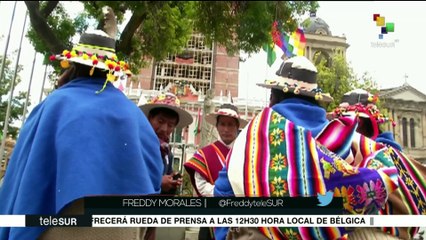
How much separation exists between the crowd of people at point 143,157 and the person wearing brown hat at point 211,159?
112cm

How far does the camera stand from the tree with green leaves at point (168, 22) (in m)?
2.01

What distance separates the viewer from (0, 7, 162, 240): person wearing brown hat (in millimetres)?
1530

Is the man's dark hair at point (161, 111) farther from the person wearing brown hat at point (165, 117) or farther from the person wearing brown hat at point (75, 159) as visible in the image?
the person wearing brown hat at point (75, 159)

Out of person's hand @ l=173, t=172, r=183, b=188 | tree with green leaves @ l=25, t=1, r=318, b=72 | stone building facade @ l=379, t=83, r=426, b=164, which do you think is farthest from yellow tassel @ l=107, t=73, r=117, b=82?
stone building facade @ l=379, t=83, r=426, b=164

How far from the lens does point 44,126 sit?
5.22 feet

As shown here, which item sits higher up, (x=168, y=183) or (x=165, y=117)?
(x=165, y=117)

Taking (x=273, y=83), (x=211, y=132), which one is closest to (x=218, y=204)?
(x=273, y=83)

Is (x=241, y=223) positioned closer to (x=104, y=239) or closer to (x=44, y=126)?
(x=104, y=239)

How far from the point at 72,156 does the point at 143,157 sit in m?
0.33

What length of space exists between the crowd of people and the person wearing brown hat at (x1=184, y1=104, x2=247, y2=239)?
1120 millimetres

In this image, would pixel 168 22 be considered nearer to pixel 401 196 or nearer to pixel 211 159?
pixel 211 159

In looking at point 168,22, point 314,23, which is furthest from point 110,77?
point 314,23

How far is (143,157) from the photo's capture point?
1755 mm

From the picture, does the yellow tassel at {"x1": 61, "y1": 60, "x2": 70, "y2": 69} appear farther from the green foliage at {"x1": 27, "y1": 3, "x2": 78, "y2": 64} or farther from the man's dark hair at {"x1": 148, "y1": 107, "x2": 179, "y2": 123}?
the green foliage at {"x1": 27, "y1": 3, "x2": 78, "y2": 64}
